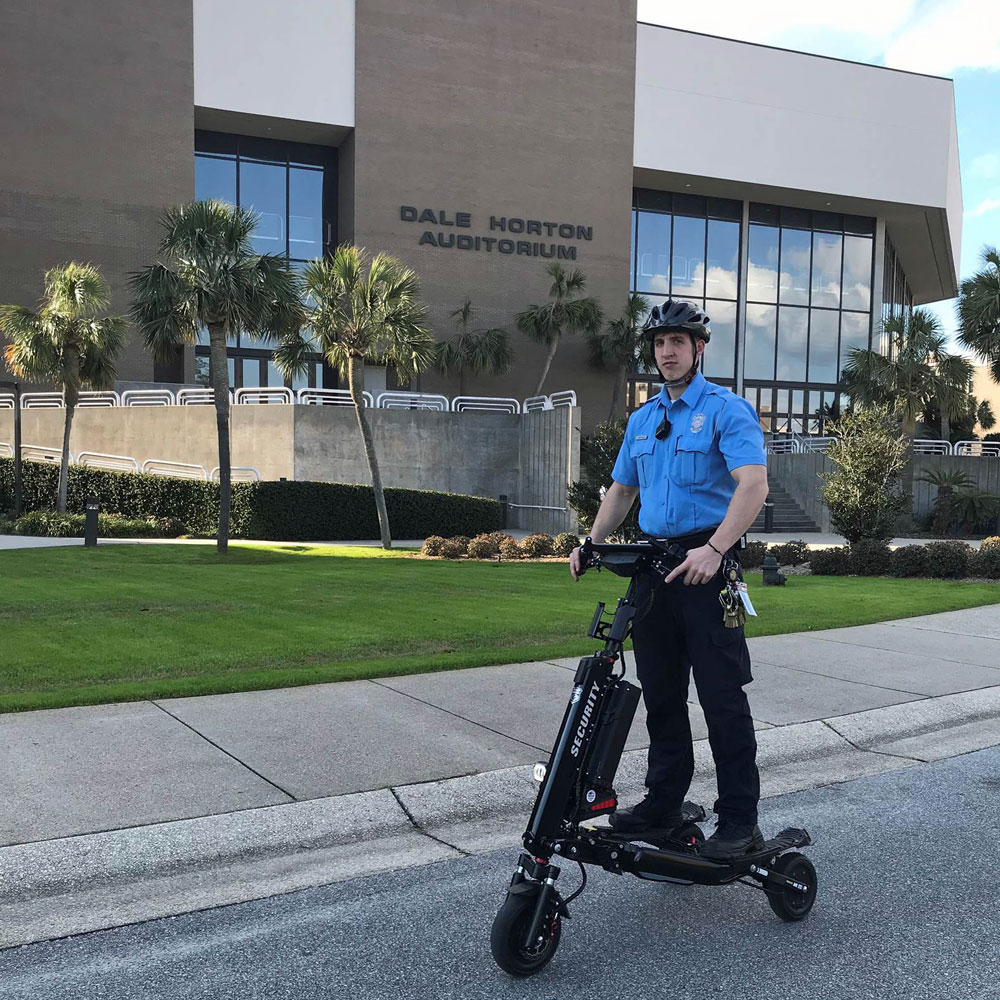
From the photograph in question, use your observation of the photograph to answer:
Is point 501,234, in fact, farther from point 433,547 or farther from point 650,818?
point 650,818

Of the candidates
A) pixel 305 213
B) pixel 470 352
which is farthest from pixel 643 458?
pixel 305 213

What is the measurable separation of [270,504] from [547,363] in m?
14.7

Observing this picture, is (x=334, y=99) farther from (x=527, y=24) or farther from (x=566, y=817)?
(x=566, y=817)

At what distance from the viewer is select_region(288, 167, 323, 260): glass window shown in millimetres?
35250

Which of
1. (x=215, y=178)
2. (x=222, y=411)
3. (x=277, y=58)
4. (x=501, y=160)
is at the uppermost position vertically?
(x=277, y=58)

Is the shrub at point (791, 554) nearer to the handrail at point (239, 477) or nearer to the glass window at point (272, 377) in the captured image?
the handrail at point (239, 477)

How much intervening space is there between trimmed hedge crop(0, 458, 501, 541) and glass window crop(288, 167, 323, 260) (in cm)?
1379

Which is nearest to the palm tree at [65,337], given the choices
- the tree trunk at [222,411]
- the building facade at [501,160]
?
the building facade at [501,160]

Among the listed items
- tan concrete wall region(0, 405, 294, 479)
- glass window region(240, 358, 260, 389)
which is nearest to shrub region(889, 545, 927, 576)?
tan concrete wall region(0, 405, 294, 479)

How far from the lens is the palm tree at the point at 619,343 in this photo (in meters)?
35.2

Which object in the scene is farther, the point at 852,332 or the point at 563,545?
the point at 852,332

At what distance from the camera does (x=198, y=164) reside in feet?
112

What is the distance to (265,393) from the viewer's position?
90.5 ft

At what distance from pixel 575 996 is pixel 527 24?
37819mm
